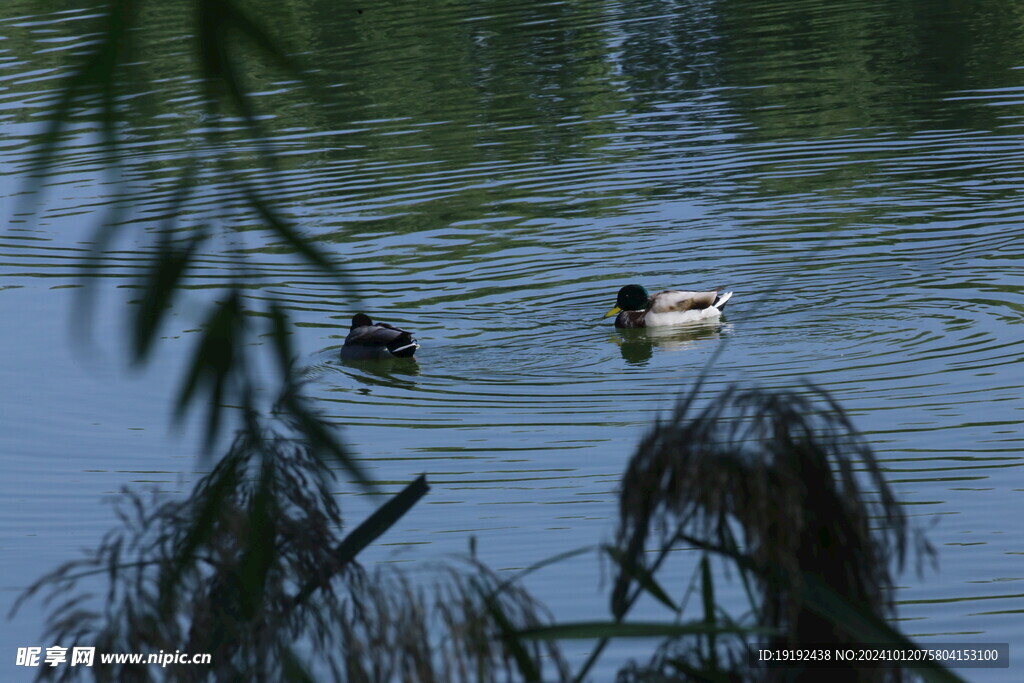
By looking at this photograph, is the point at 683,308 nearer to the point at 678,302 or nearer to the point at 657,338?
the point at 678,302

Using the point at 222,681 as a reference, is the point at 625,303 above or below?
below

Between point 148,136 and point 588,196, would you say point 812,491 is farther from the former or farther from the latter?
point 588,196

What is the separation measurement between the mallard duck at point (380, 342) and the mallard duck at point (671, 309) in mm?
1649

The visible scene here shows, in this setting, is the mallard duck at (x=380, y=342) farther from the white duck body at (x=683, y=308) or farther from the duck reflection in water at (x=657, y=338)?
the white duck body at (x=683, y=308)

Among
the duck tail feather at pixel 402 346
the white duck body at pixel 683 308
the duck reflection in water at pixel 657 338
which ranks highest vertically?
the duck tail feather at pixel 402 346

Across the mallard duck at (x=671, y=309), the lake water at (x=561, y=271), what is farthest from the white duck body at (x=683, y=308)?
the lake water at (x=561, y=271)

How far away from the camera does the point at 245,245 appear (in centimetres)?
214

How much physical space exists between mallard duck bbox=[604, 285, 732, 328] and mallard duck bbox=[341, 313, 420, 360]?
165 centimetres

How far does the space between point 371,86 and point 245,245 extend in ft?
70.8

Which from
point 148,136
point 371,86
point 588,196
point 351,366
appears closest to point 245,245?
point 148,136

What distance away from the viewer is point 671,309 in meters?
11.8

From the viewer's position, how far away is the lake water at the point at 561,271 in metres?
→ 3.30

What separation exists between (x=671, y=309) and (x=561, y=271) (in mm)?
1876

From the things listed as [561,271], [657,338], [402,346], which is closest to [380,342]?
[402,346]
